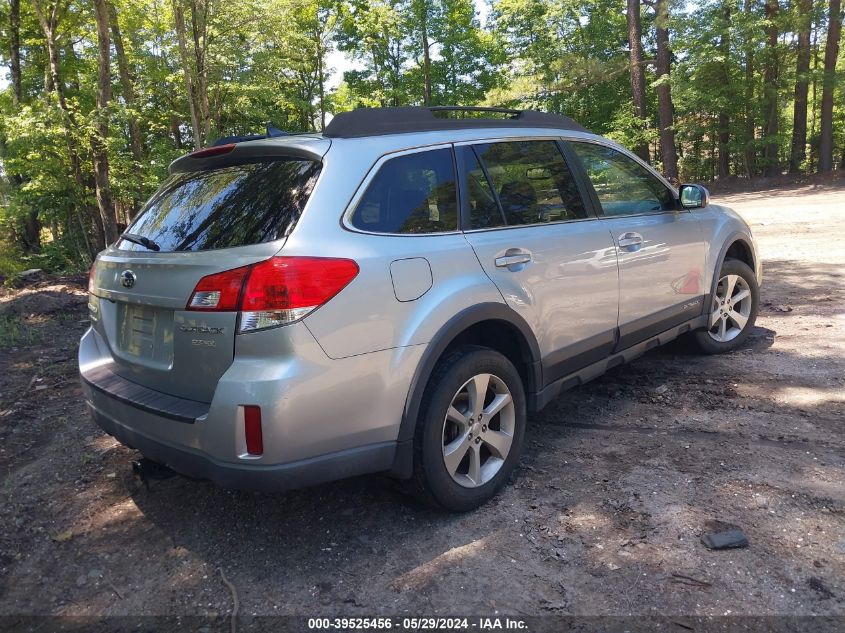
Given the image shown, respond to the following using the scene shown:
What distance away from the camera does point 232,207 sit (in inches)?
104

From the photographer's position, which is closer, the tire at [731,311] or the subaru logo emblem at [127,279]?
the subaru logo emblem at [127,279]

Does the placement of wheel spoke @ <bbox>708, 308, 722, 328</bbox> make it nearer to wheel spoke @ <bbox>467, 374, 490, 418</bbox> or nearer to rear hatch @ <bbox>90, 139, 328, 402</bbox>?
wheel spoke @ <bbox>467, 374, 490, 418</bbox>

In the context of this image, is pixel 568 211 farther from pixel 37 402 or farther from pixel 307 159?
pixel 37 402

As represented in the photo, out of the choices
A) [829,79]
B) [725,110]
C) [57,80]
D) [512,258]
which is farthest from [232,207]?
[725,110]

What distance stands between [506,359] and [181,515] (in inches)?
71.5

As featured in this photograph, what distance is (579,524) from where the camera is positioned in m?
2.78

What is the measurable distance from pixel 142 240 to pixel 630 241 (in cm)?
278

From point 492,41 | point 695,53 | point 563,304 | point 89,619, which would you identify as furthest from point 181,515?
point 492,41

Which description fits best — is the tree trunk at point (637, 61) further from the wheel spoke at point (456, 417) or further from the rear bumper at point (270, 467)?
the rear bumper at point (270, 467)

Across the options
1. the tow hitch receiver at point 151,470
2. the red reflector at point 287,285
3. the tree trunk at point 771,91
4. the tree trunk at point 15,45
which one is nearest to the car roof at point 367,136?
the red reflector at point 287,285

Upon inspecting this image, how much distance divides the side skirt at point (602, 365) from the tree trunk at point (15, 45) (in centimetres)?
2268

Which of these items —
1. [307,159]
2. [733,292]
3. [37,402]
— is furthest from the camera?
[733,292]

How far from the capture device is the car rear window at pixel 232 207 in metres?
2.48

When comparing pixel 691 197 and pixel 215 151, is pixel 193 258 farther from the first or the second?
pixel 691 197
